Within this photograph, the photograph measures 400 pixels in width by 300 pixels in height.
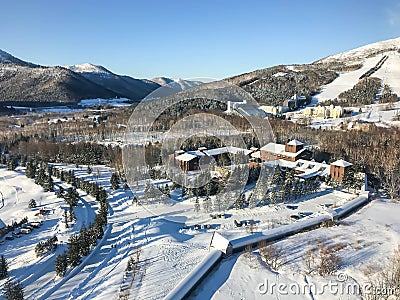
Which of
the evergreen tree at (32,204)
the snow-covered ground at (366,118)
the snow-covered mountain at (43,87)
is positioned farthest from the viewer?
the snow-covered mountain at (43,87)

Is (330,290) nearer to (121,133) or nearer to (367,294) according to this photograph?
(367,294)

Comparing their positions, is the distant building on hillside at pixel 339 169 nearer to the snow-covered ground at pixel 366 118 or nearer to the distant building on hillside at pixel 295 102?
the snow-covered ground at pixel 366 118

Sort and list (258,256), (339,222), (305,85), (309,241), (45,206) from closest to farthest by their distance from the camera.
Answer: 1. (258,256)
2. (309,241)
3. (339,222)
4. (45,206)
5. (305,85)

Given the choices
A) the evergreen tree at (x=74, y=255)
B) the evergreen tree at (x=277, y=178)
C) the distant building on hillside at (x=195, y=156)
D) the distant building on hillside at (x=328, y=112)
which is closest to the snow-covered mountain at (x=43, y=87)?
the distant building on hillside at (x=328, y=112)

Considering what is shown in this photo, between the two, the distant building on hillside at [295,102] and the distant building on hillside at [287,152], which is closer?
the distant building on hillside at [287,152]

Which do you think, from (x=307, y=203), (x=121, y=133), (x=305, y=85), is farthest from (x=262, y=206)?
(x=305, y=85)

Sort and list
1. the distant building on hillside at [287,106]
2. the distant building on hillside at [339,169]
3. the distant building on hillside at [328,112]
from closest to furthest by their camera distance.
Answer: the distant building on hillside at [339,169] < the distant building on hillside at [328,112] < the distant building on hillside at [287,106]

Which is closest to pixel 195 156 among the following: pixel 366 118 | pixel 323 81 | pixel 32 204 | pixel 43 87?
pixel 32 204

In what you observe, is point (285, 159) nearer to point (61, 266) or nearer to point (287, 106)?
point (61, 266)

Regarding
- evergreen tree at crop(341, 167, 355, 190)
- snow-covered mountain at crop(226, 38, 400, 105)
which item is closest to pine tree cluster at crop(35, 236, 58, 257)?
evergreen tree at crop(341, 167, 355, 190)
